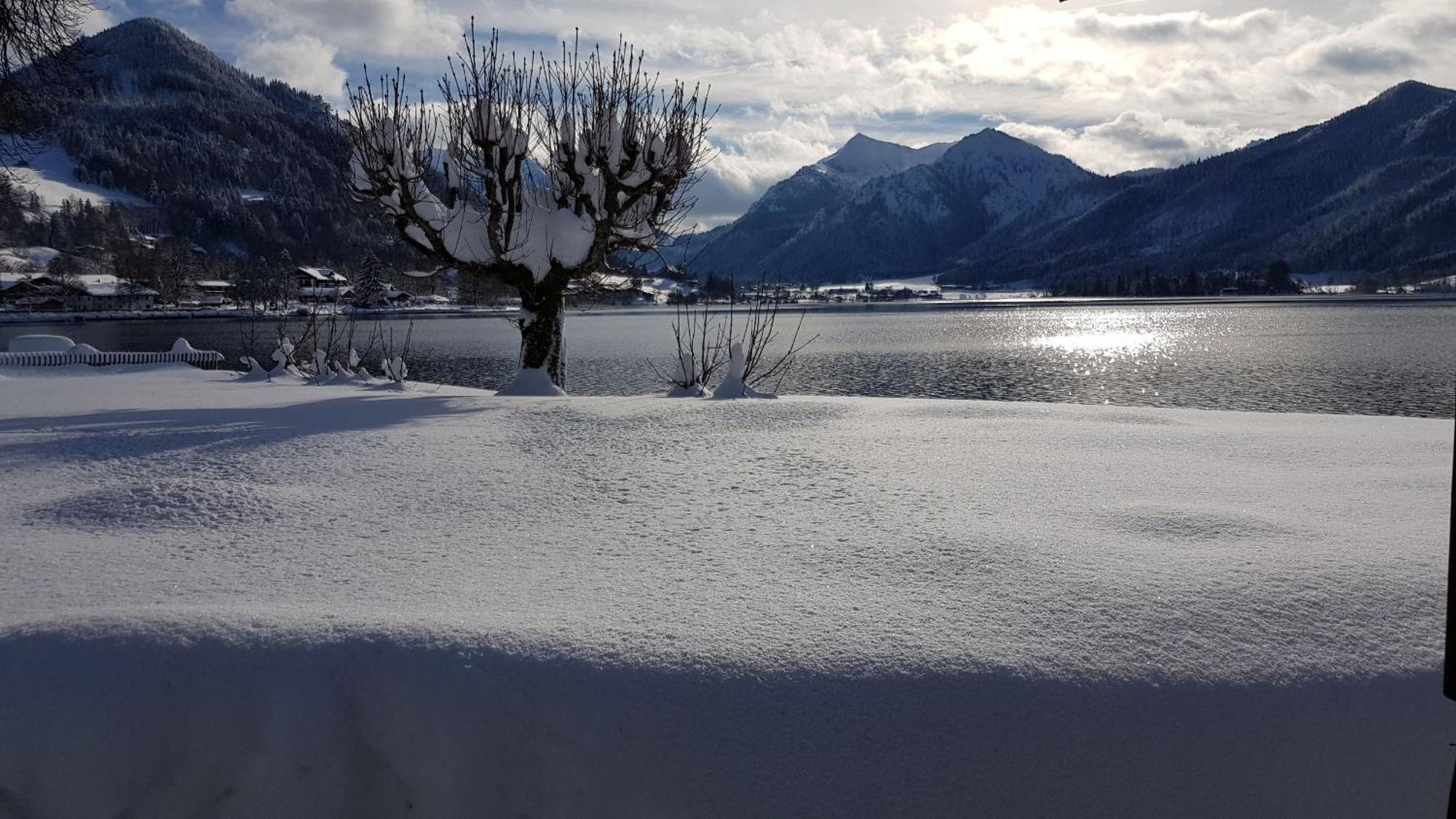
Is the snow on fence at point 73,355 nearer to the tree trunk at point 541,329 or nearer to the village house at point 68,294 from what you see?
the tree trunk at point 541,329

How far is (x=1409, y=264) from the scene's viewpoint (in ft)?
603

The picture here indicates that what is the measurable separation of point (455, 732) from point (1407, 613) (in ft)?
15.3

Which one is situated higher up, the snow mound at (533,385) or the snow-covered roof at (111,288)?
the snow-covered roof at (111,288)

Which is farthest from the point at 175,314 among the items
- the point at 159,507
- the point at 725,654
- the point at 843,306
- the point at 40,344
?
the point at 725,654

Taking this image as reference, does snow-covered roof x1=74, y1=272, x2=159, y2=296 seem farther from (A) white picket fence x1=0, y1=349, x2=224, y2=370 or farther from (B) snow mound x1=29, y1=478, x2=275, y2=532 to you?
(B) snow mound x1=29, y1=478, x2=275, y2=532

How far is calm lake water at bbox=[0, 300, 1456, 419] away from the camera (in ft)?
108

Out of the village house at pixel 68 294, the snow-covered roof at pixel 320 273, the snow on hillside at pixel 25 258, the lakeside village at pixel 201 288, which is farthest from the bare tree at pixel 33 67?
the snow on hillside at pixel 25 258

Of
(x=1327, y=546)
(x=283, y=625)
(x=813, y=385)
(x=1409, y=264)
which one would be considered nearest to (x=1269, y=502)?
(x=1327, y=546)

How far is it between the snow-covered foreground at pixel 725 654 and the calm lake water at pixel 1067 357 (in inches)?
998

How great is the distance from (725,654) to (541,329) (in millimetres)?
14939

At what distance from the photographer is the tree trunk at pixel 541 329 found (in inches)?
718

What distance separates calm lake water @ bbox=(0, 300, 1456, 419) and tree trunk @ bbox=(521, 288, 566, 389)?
46.7ft

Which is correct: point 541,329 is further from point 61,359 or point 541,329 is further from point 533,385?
point 61,359

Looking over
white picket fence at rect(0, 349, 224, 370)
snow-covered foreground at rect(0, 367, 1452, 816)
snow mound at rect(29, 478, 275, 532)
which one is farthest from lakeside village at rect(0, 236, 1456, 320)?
snow-covered foreground at rect(0, 367, 1452, 816)
